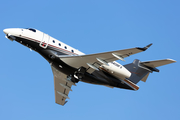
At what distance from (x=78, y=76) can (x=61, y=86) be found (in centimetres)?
519

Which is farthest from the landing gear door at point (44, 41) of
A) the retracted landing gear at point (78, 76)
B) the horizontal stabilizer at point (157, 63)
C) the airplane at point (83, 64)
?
the horizontal stabilizer at point (157, 63)

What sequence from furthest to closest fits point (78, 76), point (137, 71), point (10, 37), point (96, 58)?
1. point (137, 71)
2. point (78, 76)
3. point (10, 37)
4. point (96, 58)

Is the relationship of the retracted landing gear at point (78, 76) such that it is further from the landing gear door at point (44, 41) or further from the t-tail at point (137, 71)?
the t-tail at point (137, 71)

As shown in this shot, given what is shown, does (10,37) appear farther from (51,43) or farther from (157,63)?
(157,63)

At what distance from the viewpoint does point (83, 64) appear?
23859 mm

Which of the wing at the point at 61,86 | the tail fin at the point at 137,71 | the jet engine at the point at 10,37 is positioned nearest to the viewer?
the jet engine at the point at 10,37

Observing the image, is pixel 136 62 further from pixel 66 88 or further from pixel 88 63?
pixel 66 88

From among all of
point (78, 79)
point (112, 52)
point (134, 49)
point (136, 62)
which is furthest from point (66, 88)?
point (134, 49)

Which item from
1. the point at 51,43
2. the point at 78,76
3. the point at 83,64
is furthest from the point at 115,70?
the point at 51,43

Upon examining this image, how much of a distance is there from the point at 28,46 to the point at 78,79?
19.5 feet

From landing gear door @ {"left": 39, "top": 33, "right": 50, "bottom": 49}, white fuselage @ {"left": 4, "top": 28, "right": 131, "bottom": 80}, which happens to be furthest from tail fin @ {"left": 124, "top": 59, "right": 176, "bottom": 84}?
landing gear door @ {"left": 39, "top": 33, "right": 50, "bottom": 49}

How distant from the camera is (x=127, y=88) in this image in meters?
27.0

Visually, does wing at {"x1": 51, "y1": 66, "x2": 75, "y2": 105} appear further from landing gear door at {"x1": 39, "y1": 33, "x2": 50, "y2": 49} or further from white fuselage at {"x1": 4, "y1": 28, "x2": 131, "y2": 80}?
landing gear door at {"x1": 39, "y1": 33, "x2": 50, "y2": 49}

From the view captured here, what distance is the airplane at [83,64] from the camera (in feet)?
75.3
